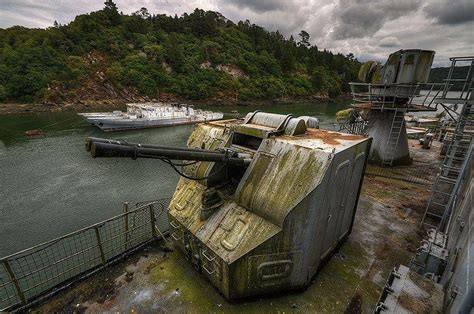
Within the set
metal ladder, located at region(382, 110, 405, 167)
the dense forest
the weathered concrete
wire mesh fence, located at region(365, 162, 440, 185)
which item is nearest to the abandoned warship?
wire mesh fence, located at region(365, 162, 440, 185)

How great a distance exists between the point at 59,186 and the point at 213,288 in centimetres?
1414

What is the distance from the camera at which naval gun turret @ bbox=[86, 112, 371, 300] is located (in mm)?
4207

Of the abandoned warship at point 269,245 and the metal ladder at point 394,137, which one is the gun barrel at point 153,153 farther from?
the metal ladder at point 394,137

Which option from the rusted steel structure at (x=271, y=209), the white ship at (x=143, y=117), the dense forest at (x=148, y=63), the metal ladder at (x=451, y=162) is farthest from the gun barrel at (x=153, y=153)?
the dense forest at (x=148, y=63)

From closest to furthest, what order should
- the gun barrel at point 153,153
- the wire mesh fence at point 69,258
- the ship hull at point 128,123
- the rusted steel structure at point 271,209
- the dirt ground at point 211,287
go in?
the gun barrel at point 153,153 < the rusted steel structure at point 271,209 < the wire mesh fence at point 69,258 < the dirt ground at point 211,287 < the ship hull at point 128,123

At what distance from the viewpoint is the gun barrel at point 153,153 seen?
3.04 m


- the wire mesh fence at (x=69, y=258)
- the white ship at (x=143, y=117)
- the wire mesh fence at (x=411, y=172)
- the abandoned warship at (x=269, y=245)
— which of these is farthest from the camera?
the white ship at (x=143, y=117)

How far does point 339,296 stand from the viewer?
4.87 meters

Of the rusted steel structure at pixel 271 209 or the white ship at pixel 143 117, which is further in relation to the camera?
the white ship at pixel 143 117

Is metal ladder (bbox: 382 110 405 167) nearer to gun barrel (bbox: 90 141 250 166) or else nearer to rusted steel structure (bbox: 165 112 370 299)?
rusted steel structure (bbox: 165 112 370 299)

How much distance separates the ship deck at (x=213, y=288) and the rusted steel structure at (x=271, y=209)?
0.30 meters

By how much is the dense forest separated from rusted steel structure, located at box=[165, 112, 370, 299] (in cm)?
5671

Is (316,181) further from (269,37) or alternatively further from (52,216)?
(269,37)

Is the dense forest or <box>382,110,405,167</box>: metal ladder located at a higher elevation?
the dense forest
